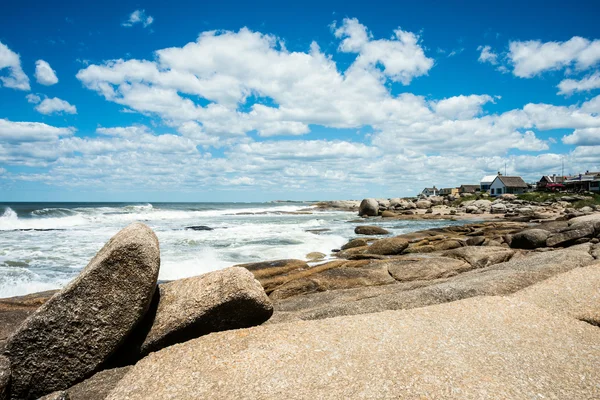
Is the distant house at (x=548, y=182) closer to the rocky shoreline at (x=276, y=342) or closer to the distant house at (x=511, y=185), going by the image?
the distant house at (x=511, y=185)

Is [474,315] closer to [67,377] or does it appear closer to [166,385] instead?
[166,385]

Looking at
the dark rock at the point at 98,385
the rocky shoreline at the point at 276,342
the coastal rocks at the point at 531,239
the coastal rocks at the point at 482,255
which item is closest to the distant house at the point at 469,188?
the coastal rocks at the point at 531,239

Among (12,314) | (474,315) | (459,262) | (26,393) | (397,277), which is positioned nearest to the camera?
(26,393)

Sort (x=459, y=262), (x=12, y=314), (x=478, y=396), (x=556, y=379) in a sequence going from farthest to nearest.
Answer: (x=459, y=262) < (x=12, y=314) < (x=556, y=379) < (x=478, y=396)

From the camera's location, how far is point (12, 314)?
24.5 ft

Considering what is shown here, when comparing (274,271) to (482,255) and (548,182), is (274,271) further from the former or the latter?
(548,182)

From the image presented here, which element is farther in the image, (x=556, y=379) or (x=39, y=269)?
(x=39, y=269)

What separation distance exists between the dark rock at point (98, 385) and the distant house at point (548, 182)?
86.7m

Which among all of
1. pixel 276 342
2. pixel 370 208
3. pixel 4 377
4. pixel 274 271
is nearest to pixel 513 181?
pixel 370 208

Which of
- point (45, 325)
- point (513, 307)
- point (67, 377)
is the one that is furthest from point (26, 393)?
point (513, 307)

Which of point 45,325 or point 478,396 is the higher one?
point 45,325

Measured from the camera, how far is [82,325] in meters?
4.95

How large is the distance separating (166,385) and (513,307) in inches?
209

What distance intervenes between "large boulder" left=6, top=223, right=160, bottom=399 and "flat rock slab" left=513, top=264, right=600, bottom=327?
633 cm
